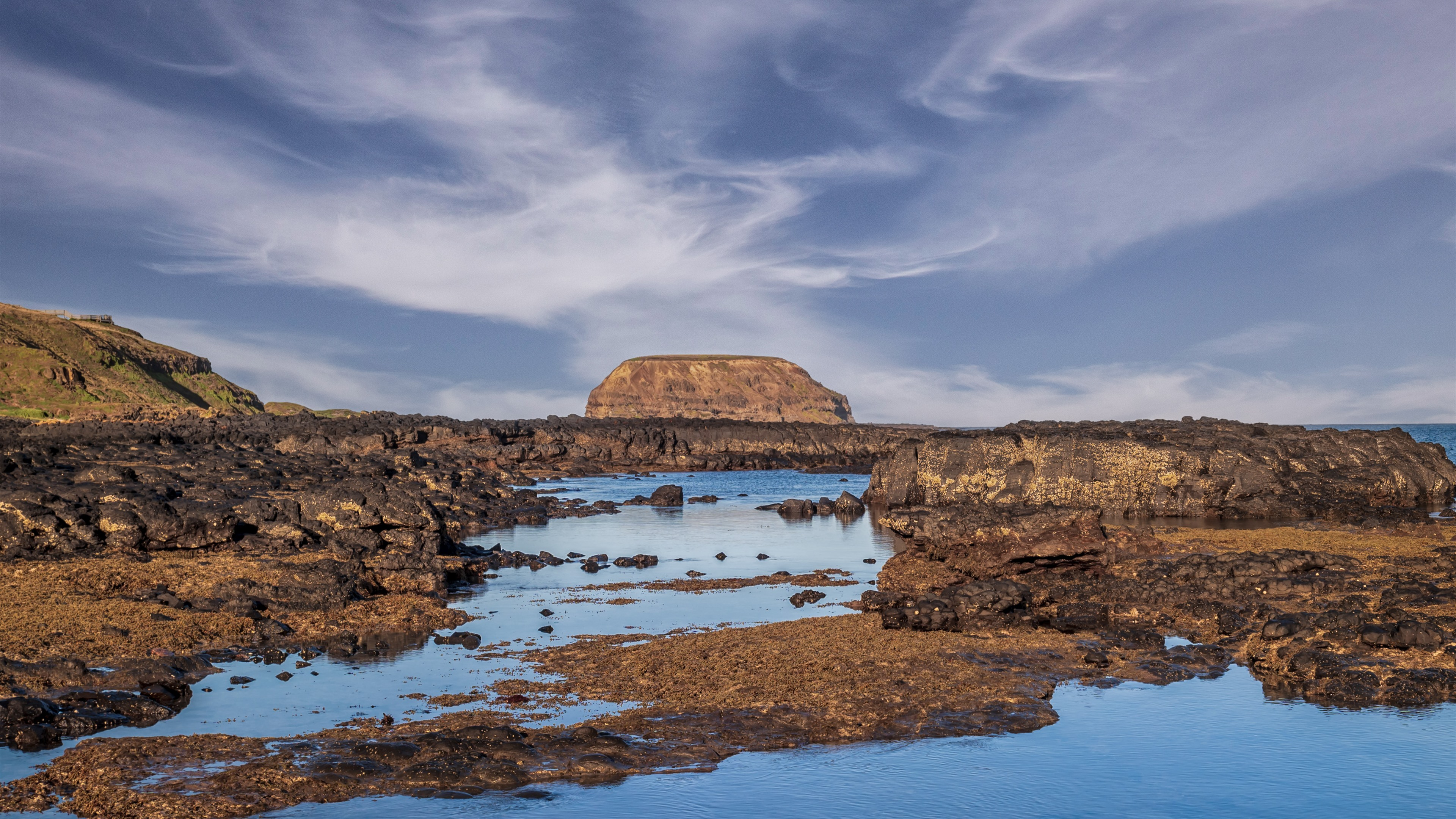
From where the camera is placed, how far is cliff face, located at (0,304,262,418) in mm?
117250

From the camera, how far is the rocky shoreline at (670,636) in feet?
32.8

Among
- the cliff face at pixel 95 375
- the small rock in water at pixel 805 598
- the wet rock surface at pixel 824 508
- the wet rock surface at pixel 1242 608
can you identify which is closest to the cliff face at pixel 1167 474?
the wet rock surface at pixel 824 508

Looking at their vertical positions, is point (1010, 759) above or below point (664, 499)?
below

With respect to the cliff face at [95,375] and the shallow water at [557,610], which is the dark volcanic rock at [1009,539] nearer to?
the shallow water at [557,610]

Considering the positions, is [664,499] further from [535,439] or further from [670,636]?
[535,439]

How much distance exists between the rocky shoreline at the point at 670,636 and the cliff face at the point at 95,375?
96163 millimetres

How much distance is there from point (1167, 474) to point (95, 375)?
14458 cm

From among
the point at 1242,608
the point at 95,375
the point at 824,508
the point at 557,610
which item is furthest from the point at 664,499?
the point at 95,375

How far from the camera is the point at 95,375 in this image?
444ft

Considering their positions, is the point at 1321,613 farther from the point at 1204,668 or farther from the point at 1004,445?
the point at 1004,445

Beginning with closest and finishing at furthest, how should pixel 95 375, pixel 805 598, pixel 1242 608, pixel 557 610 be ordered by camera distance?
pixel 1242 608, pixel 557 610, pixel 805 598, pixel 95 375

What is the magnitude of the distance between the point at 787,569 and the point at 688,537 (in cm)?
927

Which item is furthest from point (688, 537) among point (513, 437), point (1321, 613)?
point (513, 437)

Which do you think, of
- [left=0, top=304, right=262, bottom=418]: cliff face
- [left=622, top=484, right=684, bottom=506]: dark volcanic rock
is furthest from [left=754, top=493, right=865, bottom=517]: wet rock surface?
[left=0, top=304, right=262, bottom=418]: cliff face
